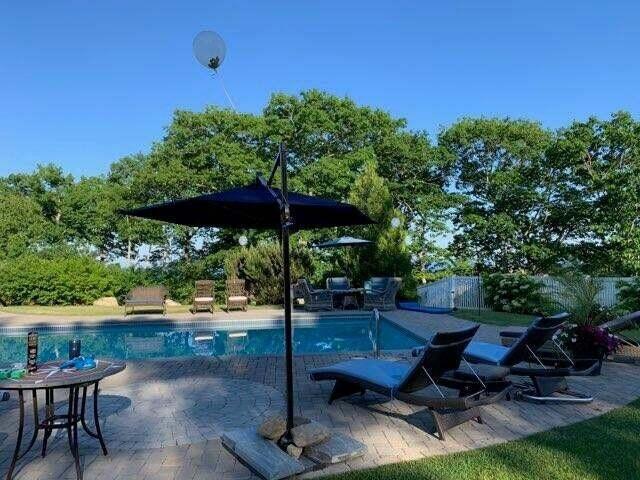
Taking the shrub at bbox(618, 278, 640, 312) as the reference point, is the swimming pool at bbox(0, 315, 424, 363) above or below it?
below

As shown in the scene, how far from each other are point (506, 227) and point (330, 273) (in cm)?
856

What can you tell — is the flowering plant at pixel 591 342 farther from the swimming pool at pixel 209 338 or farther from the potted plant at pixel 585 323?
the swimming pool at pixel 209 338

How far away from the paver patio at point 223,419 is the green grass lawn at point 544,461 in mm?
185

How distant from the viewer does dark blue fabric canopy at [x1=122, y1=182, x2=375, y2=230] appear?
141 inches

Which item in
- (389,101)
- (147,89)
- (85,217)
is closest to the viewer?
(147,89)

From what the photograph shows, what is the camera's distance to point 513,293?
14398 mm

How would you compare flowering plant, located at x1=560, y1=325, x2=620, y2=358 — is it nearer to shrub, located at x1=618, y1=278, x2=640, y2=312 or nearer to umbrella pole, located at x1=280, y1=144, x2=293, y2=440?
umbrella pole, located at x1=280, y1=144, x2=293, y2=440

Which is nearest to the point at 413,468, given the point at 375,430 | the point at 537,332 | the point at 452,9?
the point at 375,430

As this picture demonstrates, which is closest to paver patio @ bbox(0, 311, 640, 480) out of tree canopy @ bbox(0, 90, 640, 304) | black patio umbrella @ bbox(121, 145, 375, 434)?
black patio umbrella @ bbox(121, 145, 375, 434)

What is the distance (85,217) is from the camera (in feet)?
82.7

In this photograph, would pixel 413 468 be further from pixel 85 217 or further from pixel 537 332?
pixel 85 217

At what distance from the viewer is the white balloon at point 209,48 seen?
422 cm

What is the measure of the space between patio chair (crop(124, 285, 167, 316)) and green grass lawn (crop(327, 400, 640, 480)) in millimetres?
12227

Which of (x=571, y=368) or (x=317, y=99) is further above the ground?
(x=317, y=99)
